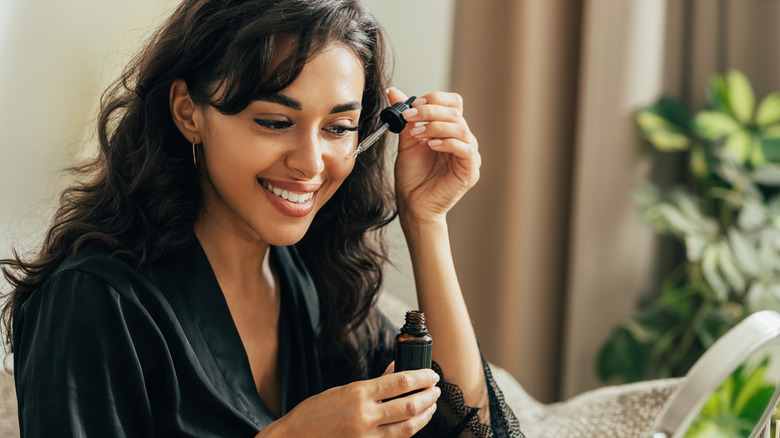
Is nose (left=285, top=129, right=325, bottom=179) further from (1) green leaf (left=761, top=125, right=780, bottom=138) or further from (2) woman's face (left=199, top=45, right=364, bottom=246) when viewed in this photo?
(1) green leaf (left=761, top=125, right=780, bottom=138)

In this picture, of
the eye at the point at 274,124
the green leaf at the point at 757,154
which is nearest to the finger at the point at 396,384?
the eye at the point at 274,124

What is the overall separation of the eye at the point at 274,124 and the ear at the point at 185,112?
0.33 ft

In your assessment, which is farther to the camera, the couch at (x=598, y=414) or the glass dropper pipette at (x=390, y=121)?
the couch at (x=598, y=414)

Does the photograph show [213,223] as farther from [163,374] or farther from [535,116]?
[535,116]

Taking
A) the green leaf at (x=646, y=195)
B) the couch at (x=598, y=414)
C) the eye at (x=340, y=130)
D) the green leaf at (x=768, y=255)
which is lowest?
the couch at (x=598, y=414)

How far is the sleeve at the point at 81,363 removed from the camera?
0.87 meters

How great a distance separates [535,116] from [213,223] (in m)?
1.31

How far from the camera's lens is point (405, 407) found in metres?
0.87

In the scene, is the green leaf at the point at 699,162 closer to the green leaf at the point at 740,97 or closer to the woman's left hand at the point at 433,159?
the green leaf at the point at 740,97

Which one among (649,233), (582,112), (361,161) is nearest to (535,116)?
(582,112)

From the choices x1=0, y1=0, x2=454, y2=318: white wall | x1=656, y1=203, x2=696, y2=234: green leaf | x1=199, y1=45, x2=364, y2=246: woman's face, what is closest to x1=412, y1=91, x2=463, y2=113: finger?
x1=199, y1=45, x2=364, y2=246: woman's face

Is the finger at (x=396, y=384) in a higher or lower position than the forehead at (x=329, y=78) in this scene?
lower

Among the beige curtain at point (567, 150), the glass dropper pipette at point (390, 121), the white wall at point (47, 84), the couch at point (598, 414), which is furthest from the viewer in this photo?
the beige curtain at point (567, 150)

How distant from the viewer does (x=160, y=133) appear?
1.07m
